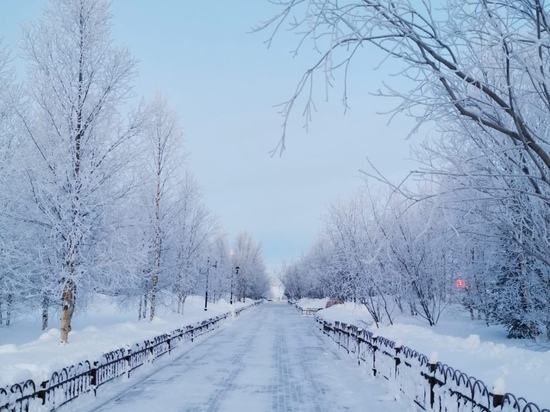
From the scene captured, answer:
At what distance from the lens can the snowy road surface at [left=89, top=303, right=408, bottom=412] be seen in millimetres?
9211

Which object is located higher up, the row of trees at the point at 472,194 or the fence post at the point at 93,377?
the row of trees at the point at 472,194

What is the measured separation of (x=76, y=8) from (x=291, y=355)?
13.4 meters

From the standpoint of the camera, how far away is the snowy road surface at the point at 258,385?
9.21 m

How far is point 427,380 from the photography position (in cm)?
786

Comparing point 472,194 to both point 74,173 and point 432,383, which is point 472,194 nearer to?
point 432,383

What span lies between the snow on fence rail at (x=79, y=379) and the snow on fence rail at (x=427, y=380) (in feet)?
19.1

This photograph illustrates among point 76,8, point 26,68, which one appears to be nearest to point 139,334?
point 26,68

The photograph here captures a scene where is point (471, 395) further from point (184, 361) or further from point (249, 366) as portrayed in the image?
point (184, 361)

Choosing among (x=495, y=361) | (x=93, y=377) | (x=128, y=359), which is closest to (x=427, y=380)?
(x=495, y=361)

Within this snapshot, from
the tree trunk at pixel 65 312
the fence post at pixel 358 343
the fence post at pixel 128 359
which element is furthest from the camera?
the fence post at pixel 358 343

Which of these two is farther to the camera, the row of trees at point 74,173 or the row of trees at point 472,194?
the row of trees at point 74,173

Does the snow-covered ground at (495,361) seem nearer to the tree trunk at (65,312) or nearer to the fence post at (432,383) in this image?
the fence post at (432,383)

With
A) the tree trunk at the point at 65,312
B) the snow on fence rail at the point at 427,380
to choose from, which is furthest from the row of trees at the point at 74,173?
the snow on fence rail at the point at 427,380

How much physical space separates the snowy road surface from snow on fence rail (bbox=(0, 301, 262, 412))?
0.61 meters
